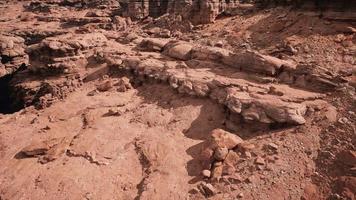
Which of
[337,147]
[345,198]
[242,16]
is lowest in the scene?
[345,198]

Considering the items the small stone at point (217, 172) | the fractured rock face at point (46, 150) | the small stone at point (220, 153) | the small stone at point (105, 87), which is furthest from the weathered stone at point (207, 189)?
the small stone at point (105, 87)

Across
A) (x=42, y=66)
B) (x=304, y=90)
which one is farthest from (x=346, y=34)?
(x=42, y=66)

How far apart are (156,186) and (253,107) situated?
166 inches

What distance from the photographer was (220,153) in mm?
10164

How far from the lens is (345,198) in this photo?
27.3ft

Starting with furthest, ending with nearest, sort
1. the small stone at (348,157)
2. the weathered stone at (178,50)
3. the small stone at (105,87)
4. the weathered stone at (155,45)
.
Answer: the weathered stone at (155,45), the weathered stone at (178,50), the small stone at (105,87), the small stone at (348,157)

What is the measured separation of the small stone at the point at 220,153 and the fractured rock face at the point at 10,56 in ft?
56.3

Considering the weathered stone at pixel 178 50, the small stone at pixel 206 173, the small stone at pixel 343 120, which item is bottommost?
the small stone at pixel 206 173

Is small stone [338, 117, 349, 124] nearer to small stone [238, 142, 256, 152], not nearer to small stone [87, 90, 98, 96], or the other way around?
small stone [238, 142, 256, 152]

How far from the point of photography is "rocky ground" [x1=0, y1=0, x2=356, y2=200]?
9633mm

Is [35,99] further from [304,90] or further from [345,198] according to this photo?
[345,198]

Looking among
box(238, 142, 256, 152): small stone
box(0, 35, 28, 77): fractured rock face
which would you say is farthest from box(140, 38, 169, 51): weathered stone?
box(238, 142, 256, 152): small stone

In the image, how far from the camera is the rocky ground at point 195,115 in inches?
379

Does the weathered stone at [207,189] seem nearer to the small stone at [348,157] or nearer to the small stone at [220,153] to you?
the small stone at [220,153]
